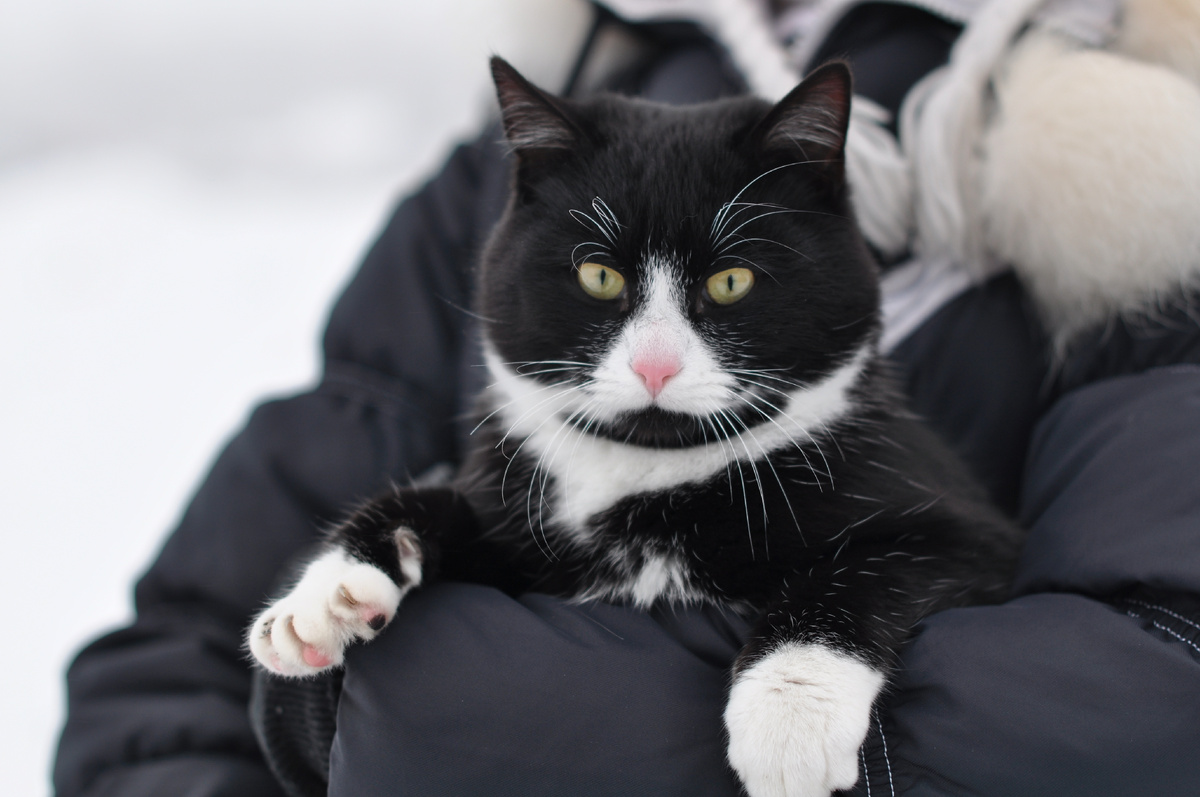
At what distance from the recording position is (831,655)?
603 mm

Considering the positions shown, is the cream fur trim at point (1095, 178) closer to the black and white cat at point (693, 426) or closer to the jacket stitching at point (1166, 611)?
the black and white cat at point (693, 426)

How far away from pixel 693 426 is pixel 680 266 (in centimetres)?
15

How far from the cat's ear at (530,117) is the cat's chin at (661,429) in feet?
0.95

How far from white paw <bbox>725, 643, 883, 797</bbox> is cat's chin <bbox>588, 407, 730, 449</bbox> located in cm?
22

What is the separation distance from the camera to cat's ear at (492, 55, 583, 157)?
75cm

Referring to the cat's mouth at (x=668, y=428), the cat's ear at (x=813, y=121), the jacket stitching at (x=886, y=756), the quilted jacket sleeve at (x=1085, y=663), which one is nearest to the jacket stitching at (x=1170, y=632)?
the quilted jacket sleeve at (x=1085, y=663)

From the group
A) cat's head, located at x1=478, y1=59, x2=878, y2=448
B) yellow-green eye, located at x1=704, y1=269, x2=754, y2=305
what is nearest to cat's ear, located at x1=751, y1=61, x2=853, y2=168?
cat's head, located at x1=478, y1=59, x2=878, y2=448

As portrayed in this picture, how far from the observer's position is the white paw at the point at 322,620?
2.04 ft

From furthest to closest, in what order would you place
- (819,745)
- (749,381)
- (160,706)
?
(160,706) → (749,381) → (819,745)

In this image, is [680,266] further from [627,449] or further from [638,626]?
[638,626]

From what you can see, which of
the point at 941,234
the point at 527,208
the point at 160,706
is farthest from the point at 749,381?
the point at 160,706

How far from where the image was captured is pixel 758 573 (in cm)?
71

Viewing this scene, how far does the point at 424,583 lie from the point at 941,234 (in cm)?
73

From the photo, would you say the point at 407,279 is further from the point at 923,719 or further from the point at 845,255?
the point at 923,719
